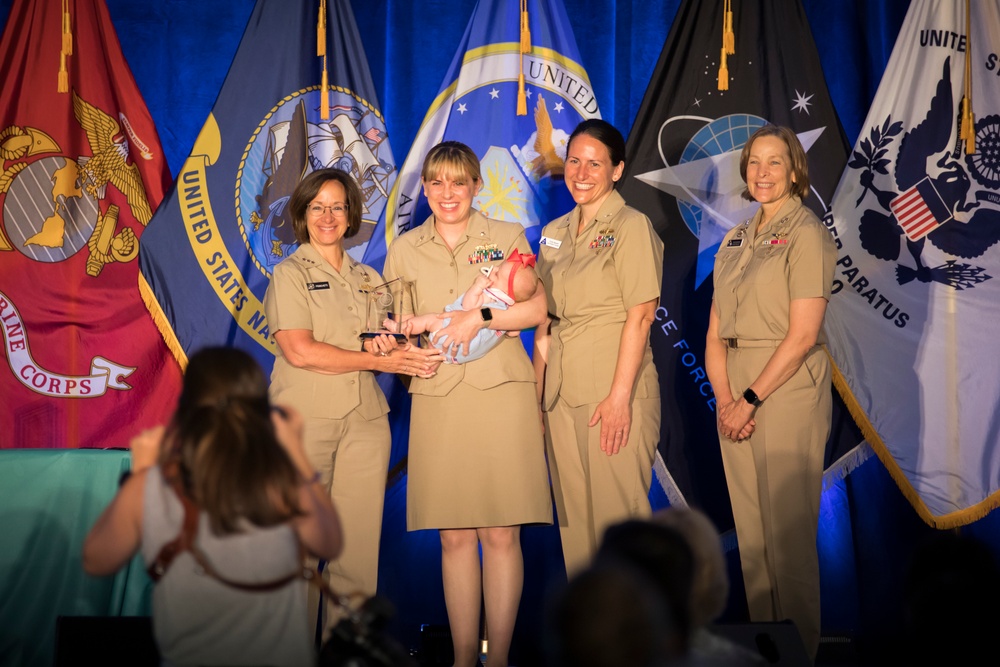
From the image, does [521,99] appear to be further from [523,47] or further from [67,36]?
[67,36]

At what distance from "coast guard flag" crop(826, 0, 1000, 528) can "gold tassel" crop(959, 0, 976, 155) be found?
0.07ft

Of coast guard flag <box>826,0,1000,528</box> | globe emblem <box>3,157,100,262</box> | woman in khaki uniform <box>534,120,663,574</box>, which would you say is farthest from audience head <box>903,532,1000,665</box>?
globe emblem <box>3,157,100,262</box>

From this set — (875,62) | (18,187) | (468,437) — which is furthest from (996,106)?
(18,187)

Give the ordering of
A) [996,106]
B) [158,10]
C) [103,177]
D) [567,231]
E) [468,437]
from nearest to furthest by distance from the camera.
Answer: [468,437]
[567,231]
[996,106]
[103,177]
[158,10]

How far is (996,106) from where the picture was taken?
14.8 feet

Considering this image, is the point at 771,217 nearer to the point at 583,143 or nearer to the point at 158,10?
the point at 583,143

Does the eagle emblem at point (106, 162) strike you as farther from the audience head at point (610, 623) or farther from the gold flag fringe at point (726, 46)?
the audience head at point (610, 623)

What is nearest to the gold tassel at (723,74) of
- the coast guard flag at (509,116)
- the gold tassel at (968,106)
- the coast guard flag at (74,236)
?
the coast guard flag at (509,116)

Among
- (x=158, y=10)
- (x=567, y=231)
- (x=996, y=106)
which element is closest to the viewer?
(x=567, y=231)

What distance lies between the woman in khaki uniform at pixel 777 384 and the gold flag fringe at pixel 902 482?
78 cm

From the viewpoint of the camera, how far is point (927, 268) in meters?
4.53

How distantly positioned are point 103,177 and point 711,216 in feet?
9.42

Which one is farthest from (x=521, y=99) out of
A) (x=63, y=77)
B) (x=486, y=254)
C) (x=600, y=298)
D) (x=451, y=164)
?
(x=63, y=77)

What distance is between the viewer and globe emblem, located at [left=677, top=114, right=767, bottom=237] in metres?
4.65
